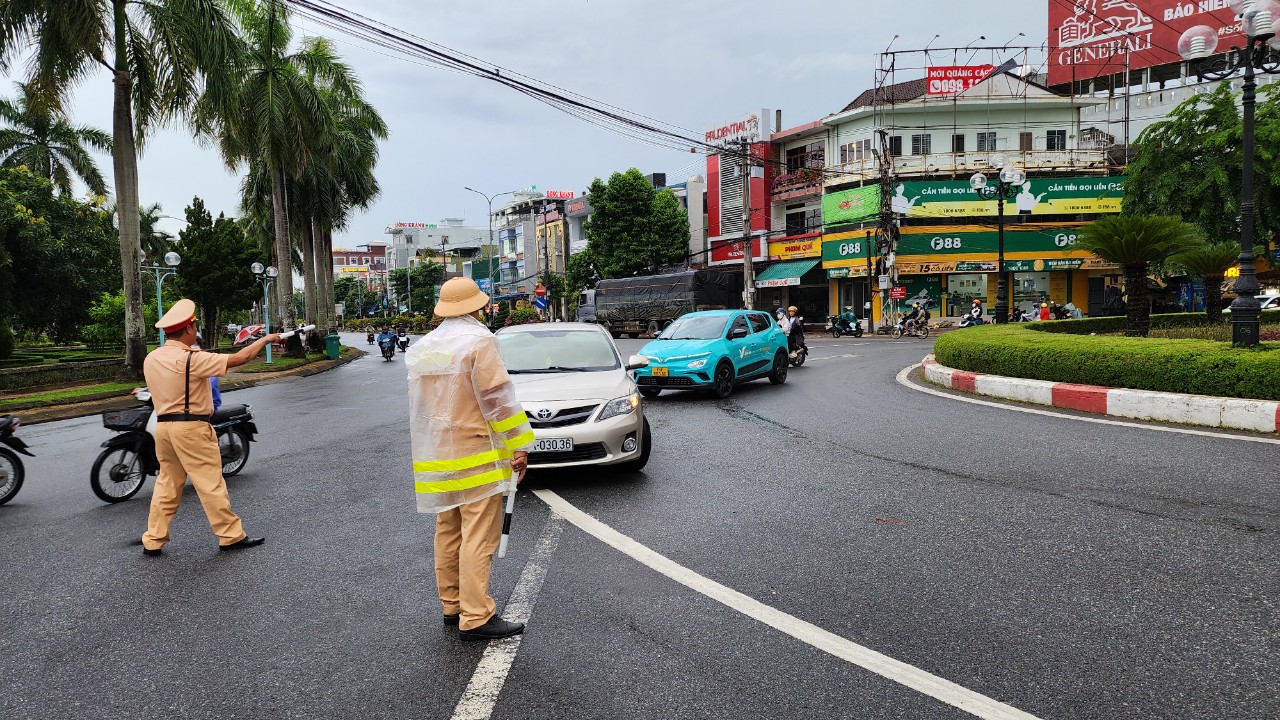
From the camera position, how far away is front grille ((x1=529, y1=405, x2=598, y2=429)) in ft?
22.9

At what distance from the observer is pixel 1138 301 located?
49.9 ft

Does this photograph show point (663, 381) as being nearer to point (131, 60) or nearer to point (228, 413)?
point (228, 413)

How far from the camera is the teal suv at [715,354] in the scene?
1357 cm

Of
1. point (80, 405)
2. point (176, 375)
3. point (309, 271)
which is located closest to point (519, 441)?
point (176, 375)

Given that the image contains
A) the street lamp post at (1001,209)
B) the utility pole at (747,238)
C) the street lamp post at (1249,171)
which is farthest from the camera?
the utility pole at (747,238)

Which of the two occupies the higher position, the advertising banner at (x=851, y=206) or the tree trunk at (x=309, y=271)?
the advertising banner at (x=851, y=206)

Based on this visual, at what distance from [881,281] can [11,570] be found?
1408 inches

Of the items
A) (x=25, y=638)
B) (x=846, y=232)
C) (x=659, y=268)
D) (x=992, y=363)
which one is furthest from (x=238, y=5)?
(x=659, y=268)

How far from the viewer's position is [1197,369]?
31.7 ft

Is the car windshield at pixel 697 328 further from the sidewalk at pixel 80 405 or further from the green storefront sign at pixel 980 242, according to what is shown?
the green storefront sign at pixel 980 242

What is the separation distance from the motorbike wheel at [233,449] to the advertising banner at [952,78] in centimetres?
4119

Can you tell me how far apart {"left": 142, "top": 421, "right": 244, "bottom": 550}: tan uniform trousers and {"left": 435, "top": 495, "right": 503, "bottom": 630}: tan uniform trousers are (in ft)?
7.24

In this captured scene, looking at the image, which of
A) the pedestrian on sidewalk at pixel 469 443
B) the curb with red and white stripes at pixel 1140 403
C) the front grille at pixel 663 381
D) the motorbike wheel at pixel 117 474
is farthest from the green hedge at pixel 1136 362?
the motorbike wheel at pixel 117 474

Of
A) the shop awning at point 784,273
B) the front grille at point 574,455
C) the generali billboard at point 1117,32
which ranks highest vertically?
the generali billboard at point 1117,32
